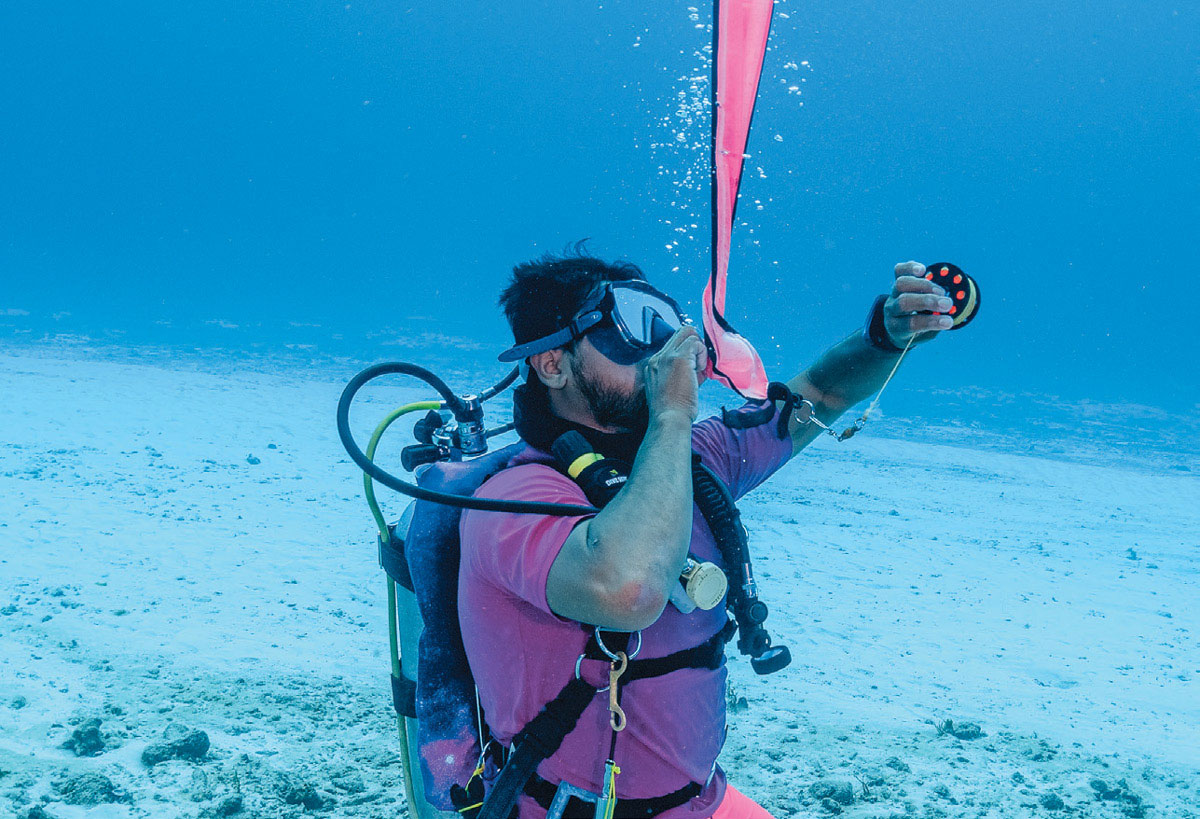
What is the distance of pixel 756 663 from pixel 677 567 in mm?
788

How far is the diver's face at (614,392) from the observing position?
191cm

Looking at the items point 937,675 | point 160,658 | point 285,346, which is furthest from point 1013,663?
point 285,346

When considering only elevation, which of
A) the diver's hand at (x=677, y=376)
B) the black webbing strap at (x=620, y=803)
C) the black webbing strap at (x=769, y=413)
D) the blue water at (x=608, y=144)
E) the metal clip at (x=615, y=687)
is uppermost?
the blue water at (x=608, y=144)

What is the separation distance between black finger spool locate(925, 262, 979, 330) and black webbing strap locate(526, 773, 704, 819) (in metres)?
1.61

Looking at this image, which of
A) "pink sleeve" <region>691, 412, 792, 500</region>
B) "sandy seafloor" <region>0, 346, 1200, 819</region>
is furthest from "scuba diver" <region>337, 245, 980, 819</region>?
"sandy seafloor" <region>0, 346, 1200, 819</region>

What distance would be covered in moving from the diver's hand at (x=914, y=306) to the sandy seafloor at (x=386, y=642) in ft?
9.24

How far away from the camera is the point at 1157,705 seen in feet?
16.9

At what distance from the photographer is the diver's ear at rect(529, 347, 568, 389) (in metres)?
1.95

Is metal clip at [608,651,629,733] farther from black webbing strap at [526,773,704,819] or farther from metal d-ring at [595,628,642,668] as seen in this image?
black webbing strap at [526,773,704,819]

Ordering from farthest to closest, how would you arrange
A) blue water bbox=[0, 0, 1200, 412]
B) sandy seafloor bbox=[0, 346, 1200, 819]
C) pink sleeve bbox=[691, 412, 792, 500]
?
1. blue water bbox=[0, 0, 1200, 412]
2. sandy seafloor bbox=[0, 346, 1200, 819]
3. pink sleeve bbox=[691, 412, 792, 500]

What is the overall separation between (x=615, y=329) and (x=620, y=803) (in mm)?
1247

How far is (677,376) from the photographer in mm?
1650

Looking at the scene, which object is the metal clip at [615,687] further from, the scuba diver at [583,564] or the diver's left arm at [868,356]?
the diver's left arm at [868,356]

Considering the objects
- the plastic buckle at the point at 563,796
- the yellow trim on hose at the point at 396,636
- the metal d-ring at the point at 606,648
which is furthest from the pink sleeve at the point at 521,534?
the yellow trim on hose at the point at 396,636
